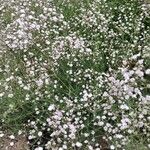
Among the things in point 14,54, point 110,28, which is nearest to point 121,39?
point 110,28

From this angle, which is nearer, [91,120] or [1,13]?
[91,120]

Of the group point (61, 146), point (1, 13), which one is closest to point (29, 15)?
point (1, 13)

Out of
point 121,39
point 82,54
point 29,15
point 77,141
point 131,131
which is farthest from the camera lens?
point 29,15

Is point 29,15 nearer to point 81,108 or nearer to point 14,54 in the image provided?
point 14,54

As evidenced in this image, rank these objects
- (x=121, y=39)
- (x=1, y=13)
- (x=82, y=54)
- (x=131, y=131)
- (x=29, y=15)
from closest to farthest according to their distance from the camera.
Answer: (x=131, y=131) < (x=82, y=54) < (x=121, y=39) < (x=29, y=15) < (x=1, y=13)

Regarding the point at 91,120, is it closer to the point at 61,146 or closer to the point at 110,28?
the point at 61,146

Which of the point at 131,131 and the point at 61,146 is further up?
the point at 131,131

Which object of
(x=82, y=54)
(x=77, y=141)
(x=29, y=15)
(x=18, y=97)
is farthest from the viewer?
(x=29, y=15)
